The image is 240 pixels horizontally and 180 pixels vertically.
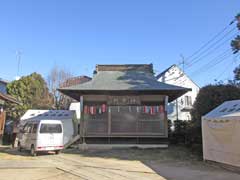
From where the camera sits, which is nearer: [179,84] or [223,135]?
[223,135]

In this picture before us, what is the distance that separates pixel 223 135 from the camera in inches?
436

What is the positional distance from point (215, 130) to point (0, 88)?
25660 millimetres

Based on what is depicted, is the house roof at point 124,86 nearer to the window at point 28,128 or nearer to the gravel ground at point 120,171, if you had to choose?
the window at point 28,128

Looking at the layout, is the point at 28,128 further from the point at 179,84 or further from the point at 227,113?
the point at 179,84

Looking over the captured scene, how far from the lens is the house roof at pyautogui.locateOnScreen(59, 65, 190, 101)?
17594 mm

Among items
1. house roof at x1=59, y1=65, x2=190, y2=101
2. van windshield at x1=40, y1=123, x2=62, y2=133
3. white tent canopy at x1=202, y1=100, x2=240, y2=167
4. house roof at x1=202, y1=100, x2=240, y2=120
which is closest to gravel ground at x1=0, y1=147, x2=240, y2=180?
white tent canopy at x1=202, y1=100, x2=240, y2=167

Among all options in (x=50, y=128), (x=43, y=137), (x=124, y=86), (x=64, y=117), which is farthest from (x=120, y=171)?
(x=64, y=117)

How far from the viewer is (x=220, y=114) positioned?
1189cm

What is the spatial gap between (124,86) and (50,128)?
5.91 meters

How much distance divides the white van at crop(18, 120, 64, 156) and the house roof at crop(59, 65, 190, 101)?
336 cm

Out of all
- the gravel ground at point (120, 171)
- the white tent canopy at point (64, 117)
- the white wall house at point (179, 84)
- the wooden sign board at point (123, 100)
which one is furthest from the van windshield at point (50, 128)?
the white wall house at point (179, 84)

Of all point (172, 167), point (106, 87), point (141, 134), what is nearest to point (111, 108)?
point (106, 87)

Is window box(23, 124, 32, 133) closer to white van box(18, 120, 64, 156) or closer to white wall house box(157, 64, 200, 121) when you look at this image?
white van box(18, 120, 64, 156)

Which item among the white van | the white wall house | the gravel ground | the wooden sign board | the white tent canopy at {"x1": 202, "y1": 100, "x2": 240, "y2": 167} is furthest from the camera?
the white wall house
